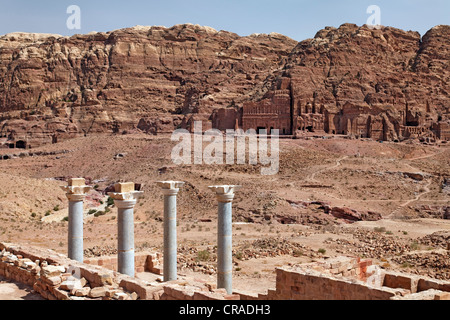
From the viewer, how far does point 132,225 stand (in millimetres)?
14141

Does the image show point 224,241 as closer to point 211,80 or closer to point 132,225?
point 132,225

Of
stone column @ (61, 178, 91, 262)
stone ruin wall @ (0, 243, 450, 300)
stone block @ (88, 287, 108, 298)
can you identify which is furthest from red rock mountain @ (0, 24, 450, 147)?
stone block @ (88, 287, 108, 298)

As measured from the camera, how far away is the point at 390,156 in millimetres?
60688

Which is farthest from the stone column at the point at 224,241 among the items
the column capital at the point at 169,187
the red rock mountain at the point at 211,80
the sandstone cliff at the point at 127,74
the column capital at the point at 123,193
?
the sandstone cliff at the point at 127,74

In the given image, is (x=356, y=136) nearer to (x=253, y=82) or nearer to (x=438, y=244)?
(x=253, y=82)

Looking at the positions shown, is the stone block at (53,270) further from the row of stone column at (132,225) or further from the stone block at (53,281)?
the row of stone column at (132,225)

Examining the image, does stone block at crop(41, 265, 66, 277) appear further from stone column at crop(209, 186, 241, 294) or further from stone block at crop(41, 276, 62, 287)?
stone column at crop(209, 186, 241, 294)

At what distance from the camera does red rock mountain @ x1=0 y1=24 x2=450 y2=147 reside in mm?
75500

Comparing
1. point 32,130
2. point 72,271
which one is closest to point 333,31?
point 32,130

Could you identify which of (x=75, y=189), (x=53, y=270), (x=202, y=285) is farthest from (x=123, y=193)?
(x=202, y=285)

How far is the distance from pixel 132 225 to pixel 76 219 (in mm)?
2587

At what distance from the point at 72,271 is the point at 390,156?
178 feet

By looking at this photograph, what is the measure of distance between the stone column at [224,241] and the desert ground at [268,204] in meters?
3.77

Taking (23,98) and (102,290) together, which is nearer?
(102,290)
